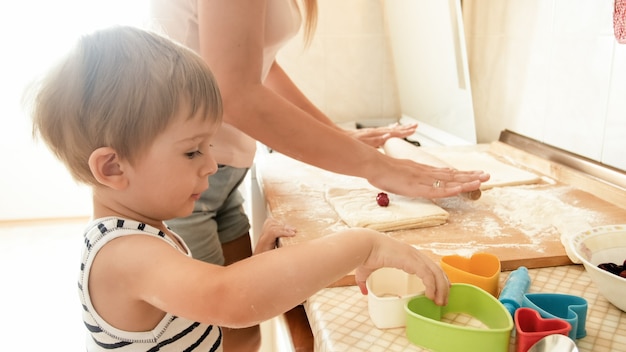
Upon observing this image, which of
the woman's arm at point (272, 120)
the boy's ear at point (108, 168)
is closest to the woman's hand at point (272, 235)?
the woman's arm at point (272, 120)

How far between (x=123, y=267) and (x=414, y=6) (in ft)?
4.38

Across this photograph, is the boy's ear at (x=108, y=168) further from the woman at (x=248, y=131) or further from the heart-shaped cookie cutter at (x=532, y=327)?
the heart-shaped cookie cutter at (x=532, y=327)

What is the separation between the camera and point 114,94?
1.86 ft

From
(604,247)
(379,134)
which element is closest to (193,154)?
(604,247)

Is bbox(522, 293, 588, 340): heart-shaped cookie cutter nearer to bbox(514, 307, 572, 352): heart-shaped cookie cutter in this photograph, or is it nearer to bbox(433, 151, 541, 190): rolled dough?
bbox(514, 307, 572, 352): heart-shaped cookie cutter

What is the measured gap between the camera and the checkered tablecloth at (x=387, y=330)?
59 centimetres

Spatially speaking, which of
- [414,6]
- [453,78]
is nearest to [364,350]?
[453,78]

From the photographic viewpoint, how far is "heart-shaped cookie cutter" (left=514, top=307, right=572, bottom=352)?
0.53m

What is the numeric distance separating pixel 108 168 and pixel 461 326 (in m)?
0.43

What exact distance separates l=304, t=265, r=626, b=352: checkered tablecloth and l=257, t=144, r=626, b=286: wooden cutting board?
4cm

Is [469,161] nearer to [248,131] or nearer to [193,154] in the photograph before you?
[248,131]

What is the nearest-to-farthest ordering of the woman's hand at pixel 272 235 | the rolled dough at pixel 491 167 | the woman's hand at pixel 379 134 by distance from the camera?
the woman's hand at pixel 272 235
the rolled dough at pixel 491 167
the woman's hand at pixel 379 134

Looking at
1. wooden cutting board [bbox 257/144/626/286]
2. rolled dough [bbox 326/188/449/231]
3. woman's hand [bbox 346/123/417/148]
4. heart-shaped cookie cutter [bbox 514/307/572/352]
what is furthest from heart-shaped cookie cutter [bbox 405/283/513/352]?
woman's hand [bbox 346/123/417/148]

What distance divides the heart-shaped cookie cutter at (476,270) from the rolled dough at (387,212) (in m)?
0.20
